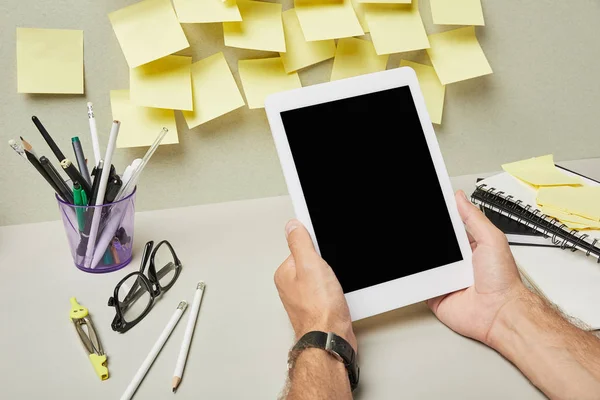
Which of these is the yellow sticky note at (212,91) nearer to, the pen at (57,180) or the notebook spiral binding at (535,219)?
the pen at (57,180)

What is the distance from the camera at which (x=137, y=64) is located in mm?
814

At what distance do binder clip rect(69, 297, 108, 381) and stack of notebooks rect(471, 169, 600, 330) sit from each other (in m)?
0.56

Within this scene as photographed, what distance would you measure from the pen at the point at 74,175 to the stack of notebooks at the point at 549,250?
59 centimetres

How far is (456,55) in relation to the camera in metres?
0.96

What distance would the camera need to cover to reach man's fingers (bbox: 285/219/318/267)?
2.17ft

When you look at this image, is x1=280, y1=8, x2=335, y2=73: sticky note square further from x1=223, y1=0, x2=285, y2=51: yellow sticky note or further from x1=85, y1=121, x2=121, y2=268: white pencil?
x1=85, y1=121, x2=121, y2=268: white pencil

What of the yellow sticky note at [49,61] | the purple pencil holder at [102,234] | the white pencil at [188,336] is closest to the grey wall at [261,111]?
the yellow sticky note at [49,61]

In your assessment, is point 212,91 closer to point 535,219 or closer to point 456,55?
point 456,55

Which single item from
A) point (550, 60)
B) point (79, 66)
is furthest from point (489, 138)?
Result: point (79, 66)

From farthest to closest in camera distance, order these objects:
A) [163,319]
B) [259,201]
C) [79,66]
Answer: [259,201], [79,66], [163,319]

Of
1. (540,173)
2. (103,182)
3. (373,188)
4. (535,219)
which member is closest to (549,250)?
(535,219)

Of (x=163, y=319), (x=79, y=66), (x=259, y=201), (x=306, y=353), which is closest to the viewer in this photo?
(x=306, y=353)

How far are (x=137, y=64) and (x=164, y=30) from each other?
0.06m

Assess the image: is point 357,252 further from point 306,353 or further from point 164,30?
point 164,30
